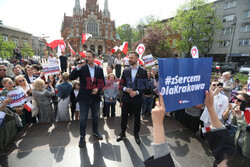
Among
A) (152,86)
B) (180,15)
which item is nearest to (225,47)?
(180,15)

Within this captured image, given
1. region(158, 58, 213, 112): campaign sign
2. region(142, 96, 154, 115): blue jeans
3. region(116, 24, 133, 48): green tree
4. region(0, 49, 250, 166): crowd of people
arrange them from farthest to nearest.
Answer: region(116, 24, 133, 48): green tree, region(142, 96, 154, 115): blue jeans, region(0, 49, 250, 166): crowd of people, region(158, 58, 213, 112): campaign sign

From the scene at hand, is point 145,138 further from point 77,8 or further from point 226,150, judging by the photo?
point 77,8

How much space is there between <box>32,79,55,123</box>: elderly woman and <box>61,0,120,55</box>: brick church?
45929mm

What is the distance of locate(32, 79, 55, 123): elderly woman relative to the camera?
3.86 m

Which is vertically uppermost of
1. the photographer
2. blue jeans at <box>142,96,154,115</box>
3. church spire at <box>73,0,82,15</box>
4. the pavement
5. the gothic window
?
church spire at <box>73,0,82,15</box>

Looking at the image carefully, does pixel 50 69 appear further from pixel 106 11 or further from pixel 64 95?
pixel 106 11

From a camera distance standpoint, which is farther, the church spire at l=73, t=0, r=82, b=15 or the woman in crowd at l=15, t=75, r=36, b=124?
the church spire at l=73, t=0, r=82, b=15

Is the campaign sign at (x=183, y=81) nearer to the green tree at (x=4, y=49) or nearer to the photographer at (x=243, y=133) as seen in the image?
the photographer at (x=243, y=133)

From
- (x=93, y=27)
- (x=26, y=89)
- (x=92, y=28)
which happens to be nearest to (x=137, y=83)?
(x=26, y=89)

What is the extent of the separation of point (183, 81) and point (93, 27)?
5416 cm

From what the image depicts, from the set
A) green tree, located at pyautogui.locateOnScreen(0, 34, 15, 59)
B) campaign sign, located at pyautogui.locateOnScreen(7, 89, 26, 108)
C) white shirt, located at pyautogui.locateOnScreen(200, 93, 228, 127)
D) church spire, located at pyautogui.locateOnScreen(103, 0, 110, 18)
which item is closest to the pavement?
white shirt, located at pyautogui.locateOnScreen(200, 93, 228, 127)

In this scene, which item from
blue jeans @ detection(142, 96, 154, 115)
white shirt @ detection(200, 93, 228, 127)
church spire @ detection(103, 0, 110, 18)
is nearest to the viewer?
white shirt @ detection(200, 93, 228, 127)

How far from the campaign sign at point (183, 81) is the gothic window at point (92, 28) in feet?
173

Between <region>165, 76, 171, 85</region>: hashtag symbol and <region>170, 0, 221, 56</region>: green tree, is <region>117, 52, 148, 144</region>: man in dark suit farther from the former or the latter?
<region>170, 0, 221, 56</region>: green tree
